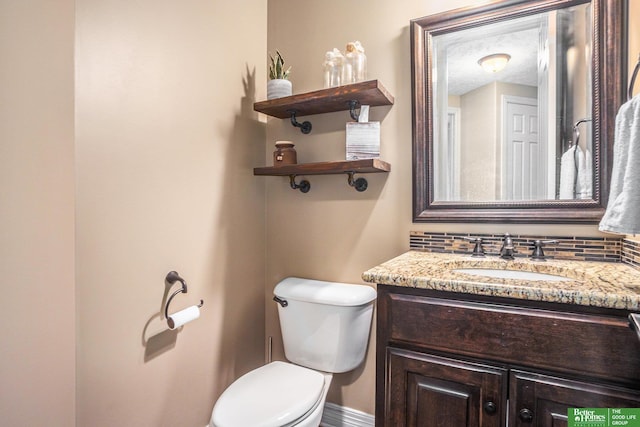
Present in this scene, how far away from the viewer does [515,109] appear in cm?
135

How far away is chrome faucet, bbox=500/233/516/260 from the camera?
4.19 ft

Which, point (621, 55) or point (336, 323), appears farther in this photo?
point (336, 323)

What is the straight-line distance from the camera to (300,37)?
70.4 inches

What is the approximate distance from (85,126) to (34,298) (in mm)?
538

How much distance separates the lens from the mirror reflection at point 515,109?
49.7 inches

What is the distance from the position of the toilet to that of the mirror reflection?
2.08ft

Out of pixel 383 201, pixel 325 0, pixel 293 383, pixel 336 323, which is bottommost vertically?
pixel 293 383

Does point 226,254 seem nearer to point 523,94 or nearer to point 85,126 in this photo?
point 85,126

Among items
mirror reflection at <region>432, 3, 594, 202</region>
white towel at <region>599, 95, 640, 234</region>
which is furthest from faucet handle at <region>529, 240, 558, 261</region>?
white towel at <region>599, 95, 640, 234</region>

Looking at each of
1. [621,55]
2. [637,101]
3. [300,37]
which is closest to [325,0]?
[300,37]

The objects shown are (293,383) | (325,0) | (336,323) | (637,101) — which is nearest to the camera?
(637,101)

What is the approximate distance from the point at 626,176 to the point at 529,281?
0.36 meters

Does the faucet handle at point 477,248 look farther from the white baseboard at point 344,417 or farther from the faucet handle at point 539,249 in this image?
the white baseboard at point 344,417

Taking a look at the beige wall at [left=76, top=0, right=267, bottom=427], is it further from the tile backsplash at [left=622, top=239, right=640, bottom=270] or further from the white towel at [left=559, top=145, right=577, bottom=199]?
the tile backsplash at [left=622, top=239, right=640, bottom=270]
